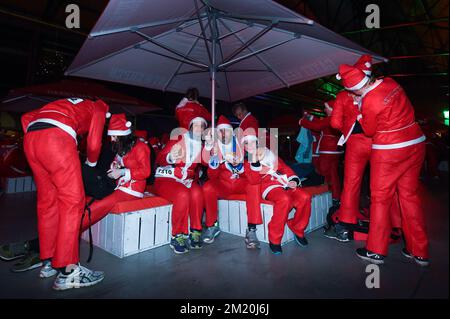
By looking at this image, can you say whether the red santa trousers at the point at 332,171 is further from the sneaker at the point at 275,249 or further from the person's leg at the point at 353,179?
the sneaker at the point at 275,249

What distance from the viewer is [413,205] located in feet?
7.23

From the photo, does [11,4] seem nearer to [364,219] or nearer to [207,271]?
[207,271]

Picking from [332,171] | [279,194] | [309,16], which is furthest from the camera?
[309,16]

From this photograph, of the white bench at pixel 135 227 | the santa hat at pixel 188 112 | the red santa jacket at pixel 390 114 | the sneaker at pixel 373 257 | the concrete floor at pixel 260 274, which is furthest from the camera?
the santa hat at pixel 188 112

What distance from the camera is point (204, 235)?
3008 mm

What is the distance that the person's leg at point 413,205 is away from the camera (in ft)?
7.20

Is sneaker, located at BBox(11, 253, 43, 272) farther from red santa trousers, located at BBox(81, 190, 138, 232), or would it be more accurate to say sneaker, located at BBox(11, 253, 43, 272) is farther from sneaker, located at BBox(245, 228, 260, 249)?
sneaker, located at BBox(245, 228, 260, 249)

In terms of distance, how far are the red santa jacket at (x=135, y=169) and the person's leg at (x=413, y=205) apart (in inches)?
97.2

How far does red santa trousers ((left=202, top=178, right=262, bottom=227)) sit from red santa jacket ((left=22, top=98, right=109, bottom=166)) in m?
1.33

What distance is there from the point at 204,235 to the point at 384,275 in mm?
1811

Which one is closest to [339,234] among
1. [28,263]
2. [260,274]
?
[260,274]

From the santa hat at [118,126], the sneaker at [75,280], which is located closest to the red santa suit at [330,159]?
the santa hat at [118,126]

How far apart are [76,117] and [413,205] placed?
2990mm

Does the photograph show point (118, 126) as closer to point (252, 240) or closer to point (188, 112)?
point (188, 112)
